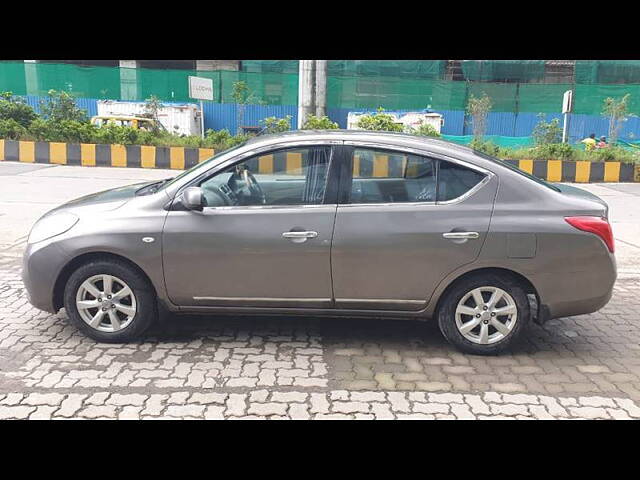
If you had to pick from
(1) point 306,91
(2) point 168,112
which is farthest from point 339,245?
(2) point 168,112

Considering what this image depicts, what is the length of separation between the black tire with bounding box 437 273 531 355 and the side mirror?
186 cm

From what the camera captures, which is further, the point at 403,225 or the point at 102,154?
the point at 102,154

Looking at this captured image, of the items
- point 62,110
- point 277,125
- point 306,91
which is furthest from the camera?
point 306,91

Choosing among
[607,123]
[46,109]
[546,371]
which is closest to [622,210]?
[546,371]

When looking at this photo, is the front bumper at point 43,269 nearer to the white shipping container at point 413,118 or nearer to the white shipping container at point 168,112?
the white shipping container at point 168,112

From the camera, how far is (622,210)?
11.1 meters

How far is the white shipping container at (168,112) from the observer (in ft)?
73.8

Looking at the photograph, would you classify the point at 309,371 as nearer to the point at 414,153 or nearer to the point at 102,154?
the point at 414,153

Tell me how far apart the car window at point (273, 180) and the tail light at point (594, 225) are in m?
1.76

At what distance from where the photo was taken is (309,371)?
159 inches

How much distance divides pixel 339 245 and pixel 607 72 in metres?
23.5

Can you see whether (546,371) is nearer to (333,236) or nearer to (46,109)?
(333,236)

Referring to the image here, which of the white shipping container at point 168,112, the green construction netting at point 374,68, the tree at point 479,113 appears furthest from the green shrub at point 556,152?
the white shipping container at point 168,112

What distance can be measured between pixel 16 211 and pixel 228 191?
21.0 ft
